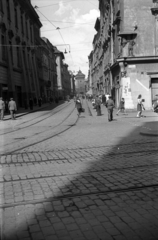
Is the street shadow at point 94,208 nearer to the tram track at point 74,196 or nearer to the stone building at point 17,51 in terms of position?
the tram track at point 74,196

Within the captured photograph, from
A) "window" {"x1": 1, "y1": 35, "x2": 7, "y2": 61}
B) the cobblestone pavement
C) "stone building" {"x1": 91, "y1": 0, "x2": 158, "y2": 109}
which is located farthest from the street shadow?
"window" {"x1": 1, "y1": 35, "x2": 7, "y2": 61}

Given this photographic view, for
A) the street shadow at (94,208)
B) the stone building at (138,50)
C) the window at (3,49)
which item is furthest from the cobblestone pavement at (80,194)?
the window at (3,49)

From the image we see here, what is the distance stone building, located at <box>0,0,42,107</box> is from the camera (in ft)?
92.1

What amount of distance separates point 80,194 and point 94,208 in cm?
58

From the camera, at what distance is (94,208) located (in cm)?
379

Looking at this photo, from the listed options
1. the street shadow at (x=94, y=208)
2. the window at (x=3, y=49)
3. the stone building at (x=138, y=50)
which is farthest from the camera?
the window at (x=3, y=49)

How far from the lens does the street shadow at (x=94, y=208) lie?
3.13 metres

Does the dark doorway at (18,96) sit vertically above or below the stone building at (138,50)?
below

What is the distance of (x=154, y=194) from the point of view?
14.0 ft

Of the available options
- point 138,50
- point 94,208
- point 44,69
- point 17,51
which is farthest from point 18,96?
point 94,208

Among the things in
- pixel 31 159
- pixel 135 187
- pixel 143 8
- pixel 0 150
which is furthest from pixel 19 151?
pixel 143 8

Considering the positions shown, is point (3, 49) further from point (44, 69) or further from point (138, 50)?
point (44, 69)

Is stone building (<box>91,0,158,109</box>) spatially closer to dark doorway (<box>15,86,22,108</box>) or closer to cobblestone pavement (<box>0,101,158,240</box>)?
dark doorway (<box>15,86,22,108</box>)

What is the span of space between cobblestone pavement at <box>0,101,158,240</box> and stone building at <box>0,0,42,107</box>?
65.7ft
